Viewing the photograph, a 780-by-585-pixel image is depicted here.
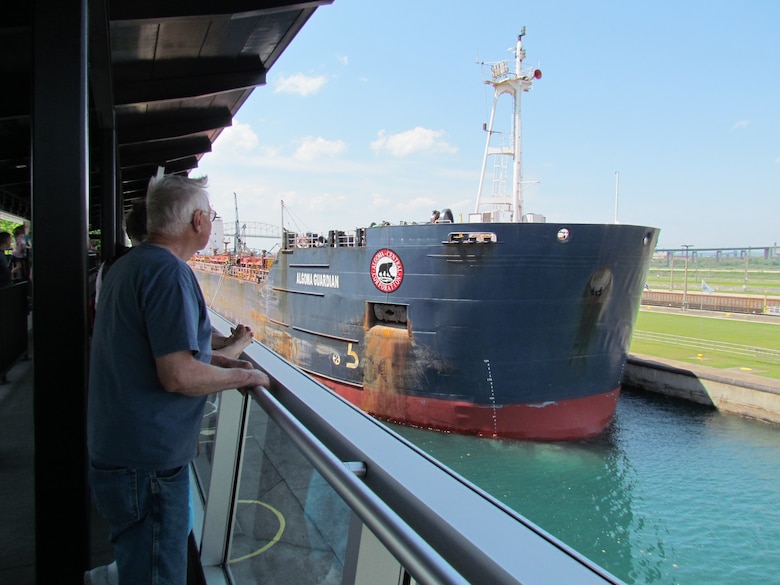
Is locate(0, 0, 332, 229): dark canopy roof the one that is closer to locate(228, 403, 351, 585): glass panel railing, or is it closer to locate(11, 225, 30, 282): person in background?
locate(11, 225, 30, 282): person in background

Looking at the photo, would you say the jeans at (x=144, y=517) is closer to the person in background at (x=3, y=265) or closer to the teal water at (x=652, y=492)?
the person in background at (x=3, y=265)

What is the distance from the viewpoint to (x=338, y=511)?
110 centimetres

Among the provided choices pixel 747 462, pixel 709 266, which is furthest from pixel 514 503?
pixel 709 266

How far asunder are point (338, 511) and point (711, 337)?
26.5 meters

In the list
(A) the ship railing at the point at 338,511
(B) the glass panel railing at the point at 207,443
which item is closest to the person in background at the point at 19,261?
(B) the glass panel railing at the point at 207,443

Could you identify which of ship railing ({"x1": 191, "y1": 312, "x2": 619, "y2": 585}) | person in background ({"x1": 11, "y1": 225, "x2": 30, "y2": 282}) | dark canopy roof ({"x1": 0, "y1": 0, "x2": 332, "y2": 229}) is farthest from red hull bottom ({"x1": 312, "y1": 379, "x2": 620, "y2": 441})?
ship railing ({"x1": 191, "y1": 312, "x2": 619, "y2": 585})

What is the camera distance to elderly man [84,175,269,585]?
138 centimetres

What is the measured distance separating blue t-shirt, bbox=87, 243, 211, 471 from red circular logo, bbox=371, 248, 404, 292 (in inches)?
371

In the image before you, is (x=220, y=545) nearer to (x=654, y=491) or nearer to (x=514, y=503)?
(x=514, y=503)

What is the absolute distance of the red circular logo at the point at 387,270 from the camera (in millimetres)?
10914

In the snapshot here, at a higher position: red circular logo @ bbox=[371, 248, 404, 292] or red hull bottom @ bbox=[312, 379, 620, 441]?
red circular logo @ bbox=[371, 248, 404, 292]

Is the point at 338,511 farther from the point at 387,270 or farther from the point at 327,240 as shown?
the point at 327,240

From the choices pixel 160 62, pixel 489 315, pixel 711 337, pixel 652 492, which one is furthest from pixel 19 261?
pixel 711 337

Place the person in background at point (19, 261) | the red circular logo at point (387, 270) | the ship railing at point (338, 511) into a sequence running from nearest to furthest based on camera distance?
the ship railing at point (338, 511)
the person in background at point (19, 261)
the red circular logo at point (387, 270)
